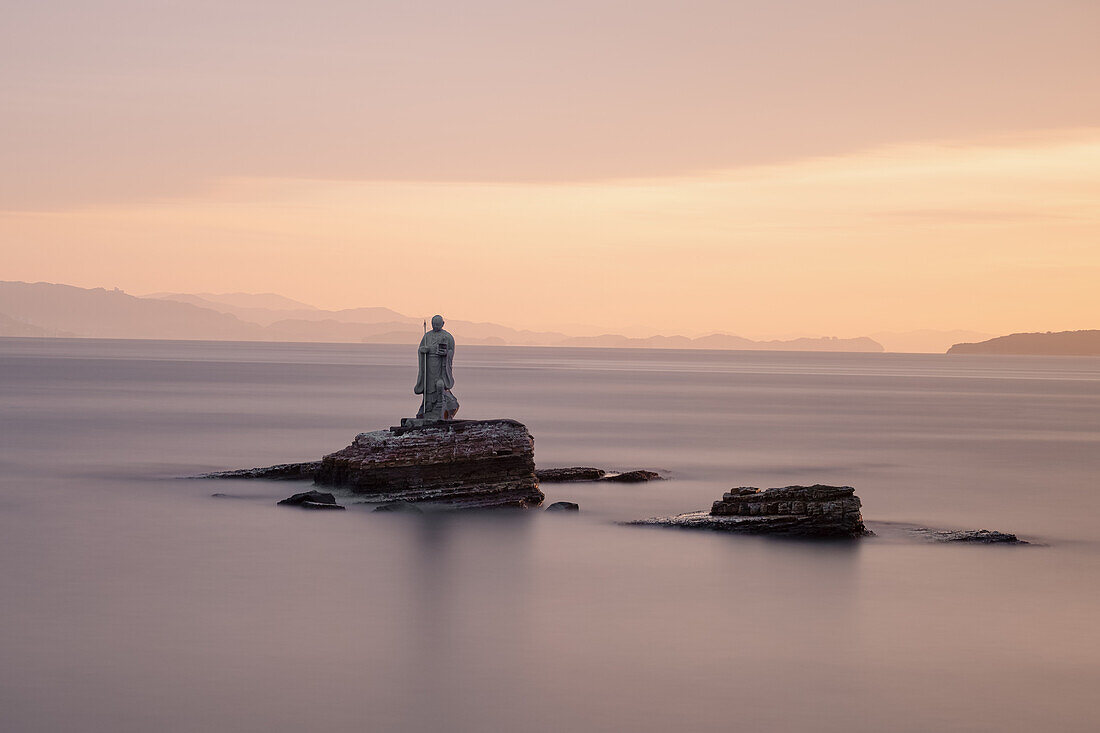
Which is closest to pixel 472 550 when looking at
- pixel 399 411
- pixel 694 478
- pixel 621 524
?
pixel 621 524

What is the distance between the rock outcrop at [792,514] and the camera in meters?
23.2

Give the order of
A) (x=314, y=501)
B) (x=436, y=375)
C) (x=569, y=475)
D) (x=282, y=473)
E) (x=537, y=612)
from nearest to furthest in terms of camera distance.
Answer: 1. (x=537, y=612)
2. (x=314, y=501)
3. (x=436, y=375)
4. (x=282, y=473)
5. (x=569, y=475)

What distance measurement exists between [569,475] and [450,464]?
6353 millimetres

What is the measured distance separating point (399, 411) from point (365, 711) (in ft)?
176

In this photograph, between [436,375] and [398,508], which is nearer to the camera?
[398,508]

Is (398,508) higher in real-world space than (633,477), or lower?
lower

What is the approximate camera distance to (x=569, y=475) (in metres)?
32.2

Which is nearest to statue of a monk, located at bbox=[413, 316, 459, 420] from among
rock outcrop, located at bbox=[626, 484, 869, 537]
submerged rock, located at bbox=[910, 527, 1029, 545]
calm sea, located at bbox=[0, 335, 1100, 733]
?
calm sea, located at bbox=[0, 335, 1100, 733]

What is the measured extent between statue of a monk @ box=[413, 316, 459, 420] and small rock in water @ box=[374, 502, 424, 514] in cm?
286

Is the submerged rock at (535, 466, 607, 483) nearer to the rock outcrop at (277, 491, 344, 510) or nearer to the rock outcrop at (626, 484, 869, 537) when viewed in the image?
the rock outcrop at (277, 491, 344, 510)

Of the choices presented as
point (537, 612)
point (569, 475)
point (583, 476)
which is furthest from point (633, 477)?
point (537, 612)

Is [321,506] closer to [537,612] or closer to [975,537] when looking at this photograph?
[537,612]

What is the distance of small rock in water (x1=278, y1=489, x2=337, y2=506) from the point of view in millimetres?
26547

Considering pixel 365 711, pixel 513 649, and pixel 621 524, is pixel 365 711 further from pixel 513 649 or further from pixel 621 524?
pixel 621 524
